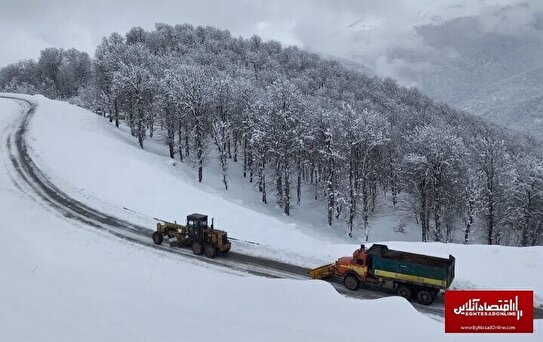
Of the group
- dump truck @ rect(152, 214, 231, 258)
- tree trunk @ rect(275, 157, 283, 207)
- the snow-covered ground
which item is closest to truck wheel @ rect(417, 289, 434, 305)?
the snow-covered ground

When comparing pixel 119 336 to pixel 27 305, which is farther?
pixel 27 305

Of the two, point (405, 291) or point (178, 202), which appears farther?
point (178, 202)

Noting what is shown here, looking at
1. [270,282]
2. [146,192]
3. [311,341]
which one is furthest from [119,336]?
[146,192]

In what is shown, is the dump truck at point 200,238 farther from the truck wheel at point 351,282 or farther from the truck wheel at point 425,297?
the truck wheel at point 425,297

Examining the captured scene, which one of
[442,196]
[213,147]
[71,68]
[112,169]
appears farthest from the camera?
[71,68]

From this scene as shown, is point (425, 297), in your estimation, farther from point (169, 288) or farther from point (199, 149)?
point (199, 149)

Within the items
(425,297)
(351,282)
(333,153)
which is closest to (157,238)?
(351,282)

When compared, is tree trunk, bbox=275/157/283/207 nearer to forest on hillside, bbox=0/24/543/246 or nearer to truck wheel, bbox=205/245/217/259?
forest on hillside, bbox=0/24/543/246

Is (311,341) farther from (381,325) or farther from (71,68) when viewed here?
(71,68)
